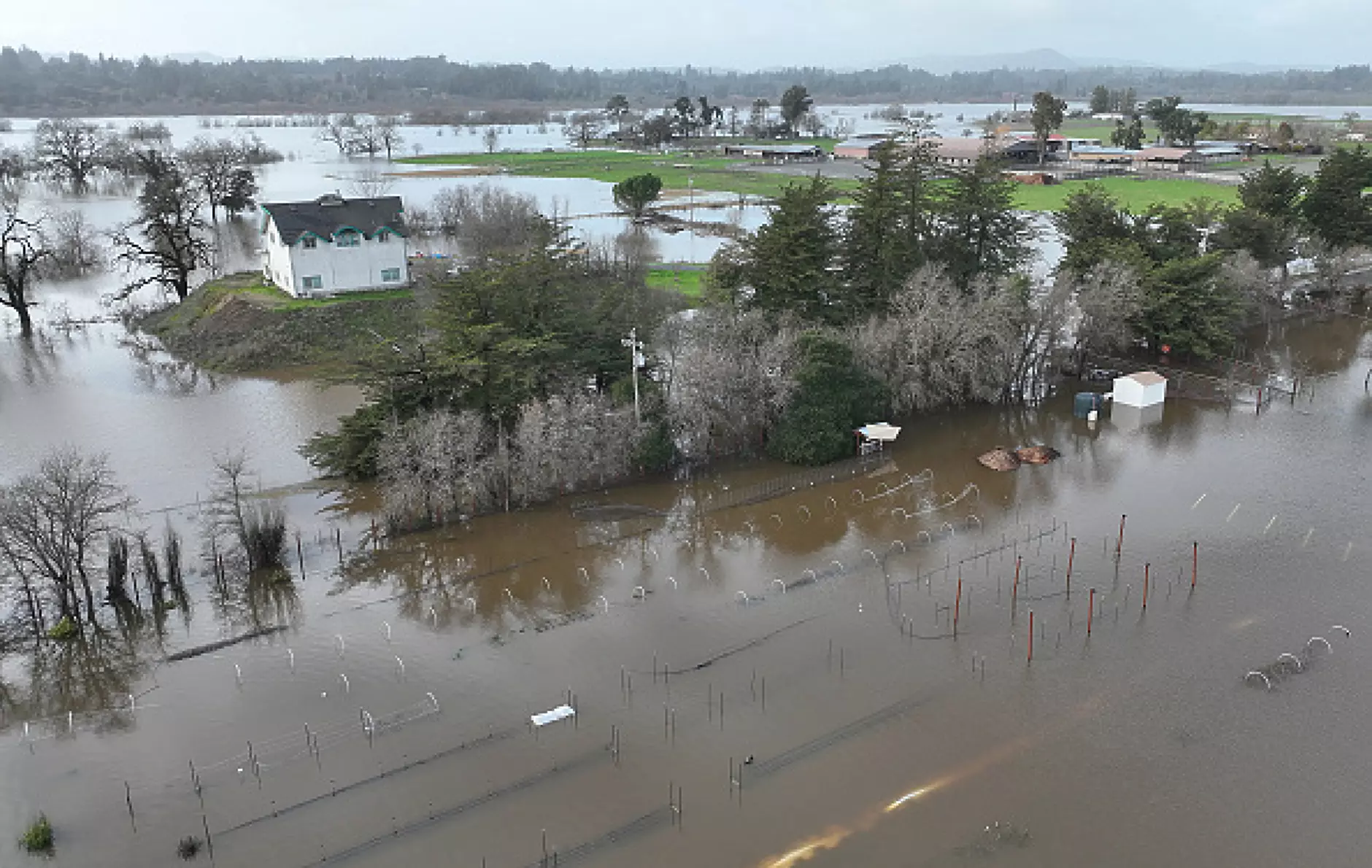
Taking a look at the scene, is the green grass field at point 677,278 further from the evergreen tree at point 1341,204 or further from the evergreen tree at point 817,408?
the evergreen tree at point 1341,204

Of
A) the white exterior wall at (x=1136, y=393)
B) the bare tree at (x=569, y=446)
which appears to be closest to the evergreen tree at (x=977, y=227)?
the white exterior wall at (x=1136, y=393)

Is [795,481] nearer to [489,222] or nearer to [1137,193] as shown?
[489,222]

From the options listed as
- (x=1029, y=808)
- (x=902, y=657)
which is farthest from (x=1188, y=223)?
(x=1029, y=808)

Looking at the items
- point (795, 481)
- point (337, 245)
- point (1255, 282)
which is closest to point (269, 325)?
point (337, 245)

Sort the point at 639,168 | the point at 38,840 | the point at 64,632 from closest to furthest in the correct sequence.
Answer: the point at 38,840 → the point at 64,632 → the point at 639,168

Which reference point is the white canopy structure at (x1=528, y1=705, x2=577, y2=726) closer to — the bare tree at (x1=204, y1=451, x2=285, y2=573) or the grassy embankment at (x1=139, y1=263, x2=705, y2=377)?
the bare tree at (x1=204, y1=451, x2=285, y2=573)

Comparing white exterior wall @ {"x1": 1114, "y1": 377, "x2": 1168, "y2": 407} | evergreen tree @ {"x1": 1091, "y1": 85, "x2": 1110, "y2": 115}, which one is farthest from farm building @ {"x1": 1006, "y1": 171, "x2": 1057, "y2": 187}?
evergreen tree @ {"x1": 1091, "y1": 85, "x2": 1110, "y2": 115}
